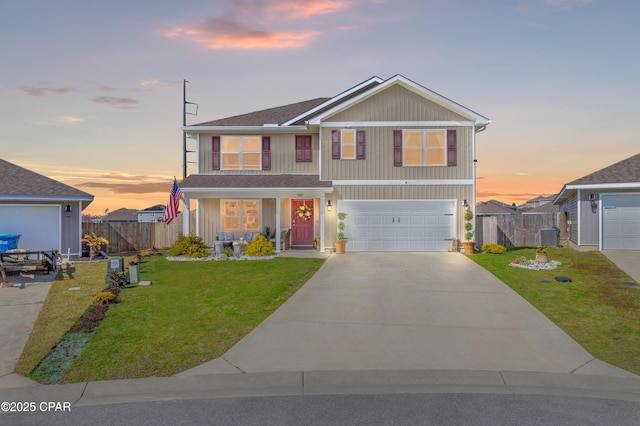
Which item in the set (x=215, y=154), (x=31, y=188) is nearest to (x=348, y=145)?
(x=215, y=154)

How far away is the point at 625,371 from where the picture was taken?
680 cm

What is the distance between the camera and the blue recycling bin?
60.1ft

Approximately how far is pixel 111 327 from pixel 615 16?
19772 millimetres

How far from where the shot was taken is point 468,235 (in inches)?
824

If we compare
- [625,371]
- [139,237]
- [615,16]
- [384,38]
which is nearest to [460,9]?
[384,38]

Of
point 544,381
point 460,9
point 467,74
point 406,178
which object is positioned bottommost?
point 544,381

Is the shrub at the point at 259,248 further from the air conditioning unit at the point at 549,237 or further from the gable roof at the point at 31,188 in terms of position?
the air conditioning unit at the point at 549,237

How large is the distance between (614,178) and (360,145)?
1127 centimetres

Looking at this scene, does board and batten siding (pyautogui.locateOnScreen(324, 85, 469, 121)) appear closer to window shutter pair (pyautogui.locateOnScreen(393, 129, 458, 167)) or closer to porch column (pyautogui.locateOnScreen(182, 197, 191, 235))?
window shutter pair (pyautogui.locateOnScreen(393, 129, 458, 167))

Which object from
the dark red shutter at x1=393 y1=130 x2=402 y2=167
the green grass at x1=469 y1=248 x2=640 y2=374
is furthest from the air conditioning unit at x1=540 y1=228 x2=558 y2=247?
the dark red shutter at x1=393 y1=130 x2=402 y2=167

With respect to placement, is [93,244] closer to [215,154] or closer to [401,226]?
[215,154]

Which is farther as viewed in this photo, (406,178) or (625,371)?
(406,178)

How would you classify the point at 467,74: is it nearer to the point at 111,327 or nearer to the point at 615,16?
the point at 615,16

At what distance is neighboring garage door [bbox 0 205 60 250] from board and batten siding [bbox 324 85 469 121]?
13.1m
